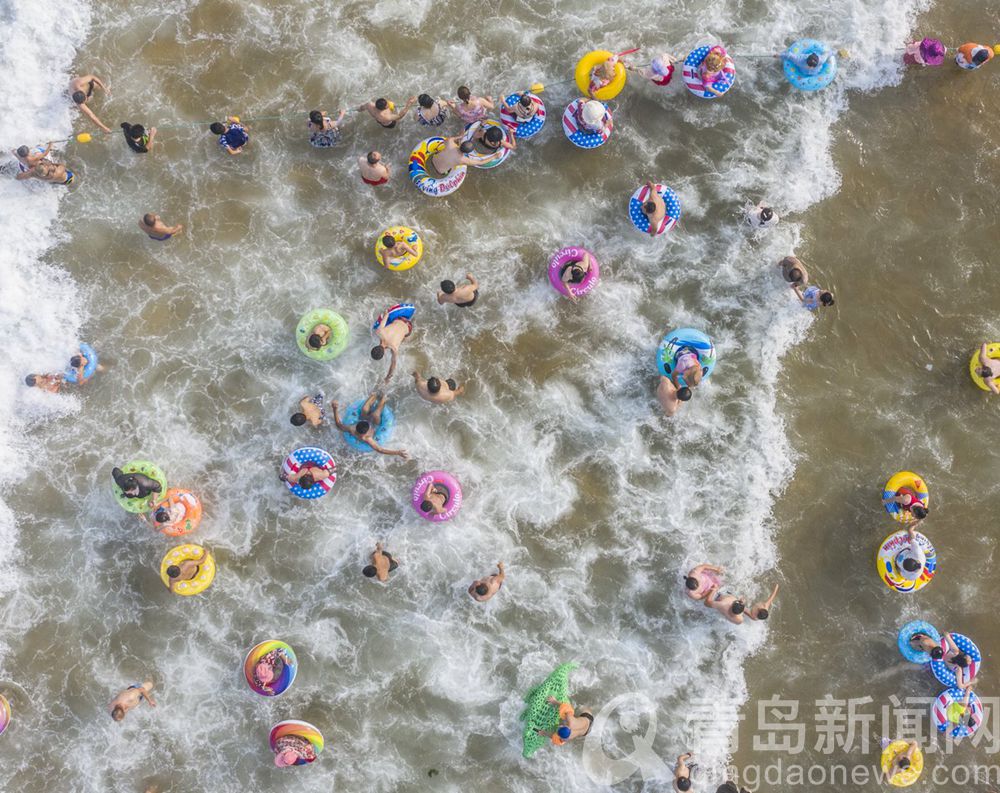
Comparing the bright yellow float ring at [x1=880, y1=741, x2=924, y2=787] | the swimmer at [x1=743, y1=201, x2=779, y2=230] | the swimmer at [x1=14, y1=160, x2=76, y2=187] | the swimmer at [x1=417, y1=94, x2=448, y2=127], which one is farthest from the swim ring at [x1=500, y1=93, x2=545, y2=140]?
the bright yellow float ring at [x1=880, y1=741, x2=924, y2=787]

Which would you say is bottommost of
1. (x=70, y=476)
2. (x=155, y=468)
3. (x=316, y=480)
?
(x=70, y=476)

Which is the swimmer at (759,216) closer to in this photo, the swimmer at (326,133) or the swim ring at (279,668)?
the swimmer at (326,133)

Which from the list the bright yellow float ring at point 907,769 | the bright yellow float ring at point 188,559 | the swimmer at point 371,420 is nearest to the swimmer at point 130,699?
the bright yellow float ring at point 188,559

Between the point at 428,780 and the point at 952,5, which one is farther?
the point at 952,5

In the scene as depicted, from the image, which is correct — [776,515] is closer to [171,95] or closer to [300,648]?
[300,648]

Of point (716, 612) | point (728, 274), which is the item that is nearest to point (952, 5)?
point (728, 274)

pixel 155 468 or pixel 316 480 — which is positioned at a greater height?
pixel 316 480

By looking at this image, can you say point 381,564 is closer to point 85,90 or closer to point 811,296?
point 811,296
